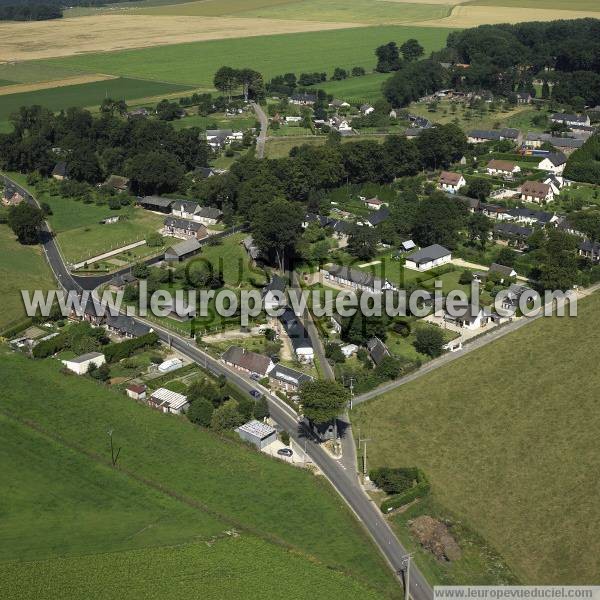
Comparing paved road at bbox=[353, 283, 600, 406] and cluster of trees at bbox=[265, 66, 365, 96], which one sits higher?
cluster of trees at bbox=[265, 66, 365, 96]

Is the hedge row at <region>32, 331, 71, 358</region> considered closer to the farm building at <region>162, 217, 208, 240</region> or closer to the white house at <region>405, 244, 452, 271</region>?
the farm building at <region>162, 217, 208, 240</region>

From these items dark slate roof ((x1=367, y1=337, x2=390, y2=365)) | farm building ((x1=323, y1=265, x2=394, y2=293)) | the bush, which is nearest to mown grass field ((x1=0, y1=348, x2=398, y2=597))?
the bush

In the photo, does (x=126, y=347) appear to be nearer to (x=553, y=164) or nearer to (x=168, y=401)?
(x=168, y=401)

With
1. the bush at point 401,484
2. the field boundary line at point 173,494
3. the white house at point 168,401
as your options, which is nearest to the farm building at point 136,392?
the white house at point 168,401

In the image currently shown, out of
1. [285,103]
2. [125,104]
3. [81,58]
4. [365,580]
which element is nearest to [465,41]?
[285,103]

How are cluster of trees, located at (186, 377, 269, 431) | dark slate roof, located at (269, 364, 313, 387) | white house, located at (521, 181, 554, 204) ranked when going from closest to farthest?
cluster of trees, located at (186, 377, 269, 431)
dark slate roof, located at (269, 364, 313, 387)
white house, located at (521, 181, 554, 204)

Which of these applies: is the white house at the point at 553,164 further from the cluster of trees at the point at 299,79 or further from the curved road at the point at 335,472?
the curved road at the point at 335,472

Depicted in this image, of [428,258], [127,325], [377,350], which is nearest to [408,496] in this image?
[377,350]
